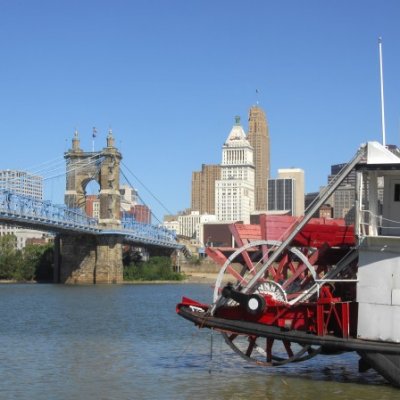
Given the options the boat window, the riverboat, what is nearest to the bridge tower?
the riverboat

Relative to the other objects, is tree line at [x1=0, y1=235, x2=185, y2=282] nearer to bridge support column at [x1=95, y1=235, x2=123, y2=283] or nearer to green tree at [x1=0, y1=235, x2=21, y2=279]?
green tree at [x1=0, y1=235, x2=21, y2=279]

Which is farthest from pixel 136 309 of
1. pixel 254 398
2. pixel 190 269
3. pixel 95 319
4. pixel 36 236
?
pixel 36 236

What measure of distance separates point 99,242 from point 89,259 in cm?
187

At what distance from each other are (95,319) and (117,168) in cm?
5614

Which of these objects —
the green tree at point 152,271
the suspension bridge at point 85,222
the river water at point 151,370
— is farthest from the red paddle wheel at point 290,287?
the green tree at point 152,271

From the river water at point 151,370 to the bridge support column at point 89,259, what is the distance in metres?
50.6

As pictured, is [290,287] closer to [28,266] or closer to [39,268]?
[28,266]

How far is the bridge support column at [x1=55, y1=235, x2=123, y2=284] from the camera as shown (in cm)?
8162

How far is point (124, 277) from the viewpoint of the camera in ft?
287

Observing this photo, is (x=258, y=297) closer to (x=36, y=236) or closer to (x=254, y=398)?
(x=254, y=398)

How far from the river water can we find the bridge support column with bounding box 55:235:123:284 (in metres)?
→ 50.6

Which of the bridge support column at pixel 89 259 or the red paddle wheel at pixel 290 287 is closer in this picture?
the red paddle wheel at pixel 290 287

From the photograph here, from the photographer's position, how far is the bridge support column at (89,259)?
8162 cm

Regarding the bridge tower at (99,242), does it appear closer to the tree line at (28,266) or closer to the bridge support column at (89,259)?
the bridge support column at (89,259)
